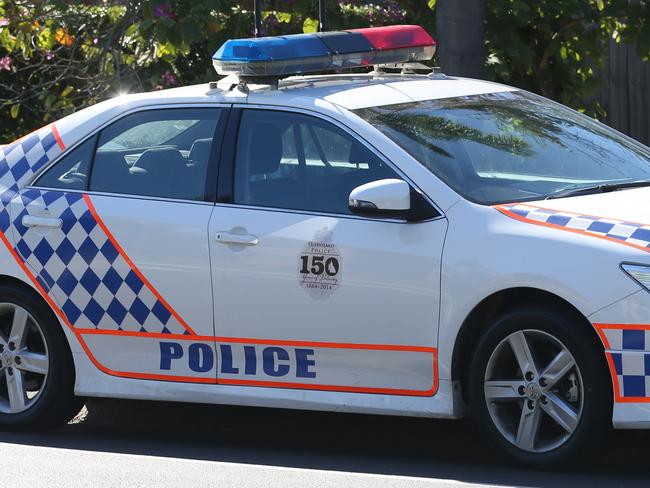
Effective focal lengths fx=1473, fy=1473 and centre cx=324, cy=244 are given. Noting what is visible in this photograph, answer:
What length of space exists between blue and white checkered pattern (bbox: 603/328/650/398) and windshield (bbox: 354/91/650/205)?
78 centimetres

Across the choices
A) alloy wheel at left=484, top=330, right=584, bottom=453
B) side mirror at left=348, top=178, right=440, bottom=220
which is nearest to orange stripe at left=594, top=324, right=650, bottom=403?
alloy wheel at left=484, top=330, right=584, bottom=453

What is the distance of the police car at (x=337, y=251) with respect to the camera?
17.2 ft

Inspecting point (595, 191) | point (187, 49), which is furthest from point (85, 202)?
point (187, 49)

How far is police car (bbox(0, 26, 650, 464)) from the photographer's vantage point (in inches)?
206

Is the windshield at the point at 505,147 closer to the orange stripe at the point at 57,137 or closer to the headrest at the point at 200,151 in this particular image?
the headrest at the point at 200,151

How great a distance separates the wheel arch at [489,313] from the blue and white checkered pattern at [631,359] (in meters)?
0.14

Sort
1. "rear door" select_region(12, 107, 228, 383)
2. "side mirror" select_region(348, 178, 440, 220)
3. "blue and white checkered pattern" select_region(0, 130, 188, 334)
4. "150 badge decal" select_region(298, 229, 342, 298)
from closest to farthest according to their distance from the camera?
"side mirror" select_region(348, 178, 440, 220) → "150 badge decal" select_region(298, 229, 342, 298) → "rear door" select_region(12, 107, 228, 383) → "blue and white checkered pattern" select_region(0, 130, 188, 334)

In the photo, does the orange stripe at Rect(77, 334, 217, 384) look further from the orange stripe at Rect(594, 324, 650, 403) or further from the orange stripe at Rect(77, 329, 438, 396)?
the orange stripe at Rect(594, 324, 650, 403)

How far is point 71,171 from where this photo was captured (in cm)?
654

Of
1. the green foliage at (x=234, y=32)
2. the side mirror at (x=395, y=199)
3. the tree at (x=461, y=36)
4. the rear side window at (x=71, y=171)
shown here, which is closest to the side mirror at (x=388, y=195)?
the side mirror at (x=395, y=199)

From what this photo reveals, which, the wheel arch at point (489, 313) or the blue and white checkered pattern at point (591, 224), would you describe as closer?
the blue and white checkered pattern at point (591, 224)

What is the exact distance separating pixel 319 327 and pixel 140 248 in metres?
0.91

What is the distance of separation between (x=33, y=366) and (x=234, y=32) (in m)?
3.85

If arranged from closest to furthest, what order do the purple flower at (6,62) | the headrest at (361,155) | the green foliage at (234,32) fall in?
the headrest at (361,155) → the green foliage at (234,32) → the purple flower at (6,62)
